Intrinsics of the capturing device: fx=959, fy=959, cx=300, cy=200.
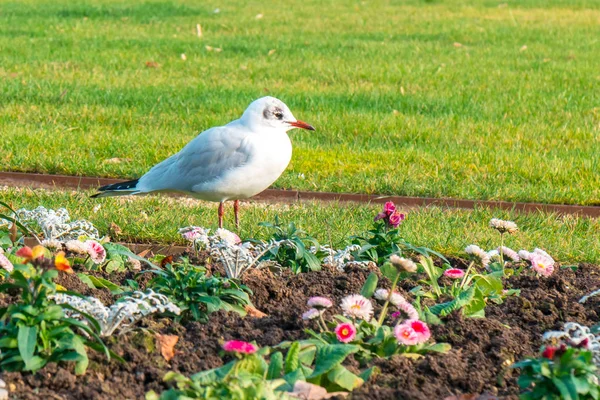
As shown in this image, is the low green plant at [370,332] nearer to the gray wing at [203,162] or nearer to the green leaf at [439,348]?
the green leaf at [439,348]

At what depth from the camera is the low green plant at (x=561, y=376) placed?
2535 mm

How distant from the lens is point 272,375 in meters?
2.75

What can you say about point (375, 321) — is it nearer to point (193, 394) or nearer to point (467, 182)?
point (193, 394)

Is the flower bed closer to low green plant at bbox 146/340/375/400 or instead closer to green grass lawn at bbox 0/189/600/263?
low green plant at bbox 146/340/375/400

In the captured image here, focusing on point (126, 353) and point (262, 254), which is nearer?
point (126, 353)

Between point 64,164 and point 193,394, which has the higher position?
point 193,394

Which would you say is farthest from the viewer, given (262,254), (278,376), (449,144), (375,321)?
(449,144)

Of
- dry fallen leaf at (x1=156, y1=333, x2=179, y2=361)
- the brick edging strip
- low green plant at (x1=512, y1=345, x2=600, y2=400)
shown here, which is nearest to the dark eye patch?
the brick edging strip

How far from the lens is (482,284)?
3807mm

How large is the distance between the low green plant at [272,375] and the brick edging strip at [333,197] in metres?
3.10

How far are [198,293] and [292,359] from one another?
719mm

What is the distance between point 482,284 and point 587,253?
1.25 meters

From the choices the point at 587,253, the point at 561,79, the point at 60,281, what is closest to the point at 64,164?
the point at 60,281

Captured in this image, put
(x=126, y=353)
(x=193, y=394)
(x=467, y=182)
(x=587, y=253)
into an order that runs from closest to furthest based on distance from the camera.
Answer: (x=193, y=394) → (x=126, y=353) → (x=587, y=253) → (x=467, y=182)
